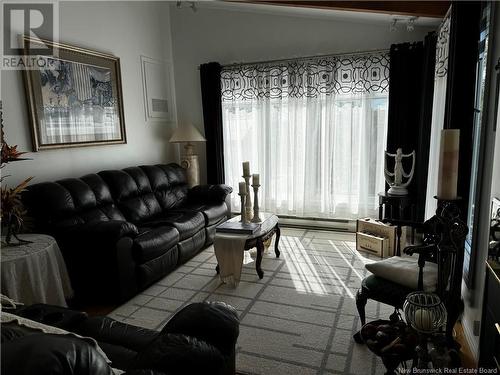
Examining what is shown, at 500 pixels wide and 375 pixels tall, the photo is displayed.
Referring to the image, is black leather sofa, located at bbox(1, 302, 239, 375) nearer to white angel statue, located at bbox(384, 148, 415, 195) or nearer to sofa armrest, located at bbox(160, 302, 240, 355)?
sofa armrest, located at bbox(160, 302, 240, 355)

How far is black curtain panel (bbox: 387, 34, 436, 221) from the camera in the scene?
3811mm

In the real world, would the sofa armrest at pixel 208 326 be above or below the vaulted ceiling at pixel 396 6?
below

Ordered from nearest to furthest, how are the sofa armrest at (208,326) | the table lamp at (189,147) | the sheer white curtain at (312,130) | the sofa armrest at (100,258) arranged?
the sofa armrest at (208,326) → the sofa armrest at (100,258) → the sheer white curtain at (312,130) → the table lamp at (189,147)

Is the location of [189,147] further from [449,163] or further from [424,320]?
[424,320]

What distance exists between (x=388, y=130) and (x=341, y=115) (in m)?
0.61

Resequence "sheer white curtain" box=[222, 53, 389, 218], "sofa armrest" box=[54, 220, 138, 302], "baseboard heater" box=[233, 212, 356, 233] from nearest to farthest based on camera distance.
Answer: "sofa armrest" box=[54, 220, 138, 302], "sheer white curtain" box=[222, 53, 389, 218], "baseboard heater" box=[233, 212, 356, 233]

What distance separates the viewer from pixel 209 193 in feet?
14.7

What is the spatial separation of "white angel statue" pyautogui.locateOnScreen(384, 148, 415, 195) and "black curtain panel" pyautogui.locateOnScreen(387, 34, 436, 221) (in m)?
0.11

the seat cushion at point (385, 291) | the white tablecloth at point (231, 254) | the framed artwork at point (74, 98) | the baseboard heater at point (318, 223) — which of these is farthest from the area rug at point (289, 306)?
the framed artwork at point (74, 98)

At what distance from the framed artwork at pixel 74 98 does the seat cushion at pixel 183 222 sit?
3.86 ft

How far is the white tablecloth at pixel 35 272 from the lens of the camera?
2.28m

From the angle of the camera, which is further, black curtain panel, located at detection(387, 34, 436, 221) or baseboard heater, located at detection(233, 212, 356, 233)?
baseboard heater, located at detection(233, 212, 356, 233)

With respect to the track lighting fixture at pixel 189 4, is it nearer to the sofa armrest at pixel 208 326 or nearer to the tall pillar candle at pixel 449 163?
the tall pillar candle at pixel 449 163

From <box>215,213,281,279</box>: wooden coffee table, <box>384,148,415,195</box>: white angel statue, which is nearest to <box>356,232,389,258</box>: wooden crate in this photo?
<box>384,148,415,195</box>: white angel statue
